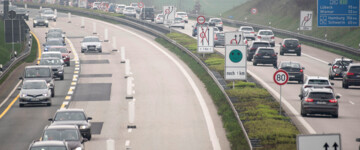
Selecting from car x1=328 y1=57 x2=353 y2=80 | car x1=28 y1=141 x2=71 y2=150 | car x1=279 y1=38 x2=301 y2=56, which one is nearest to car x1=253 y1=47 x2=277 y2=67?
car x1=328 y1=57 x2=353 y2=80

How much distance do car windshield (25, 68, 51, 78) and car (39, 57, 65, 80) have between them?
503cm

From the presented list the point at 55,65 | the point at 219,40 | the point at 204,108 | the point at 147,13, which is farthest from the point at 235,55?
the point at 147,13

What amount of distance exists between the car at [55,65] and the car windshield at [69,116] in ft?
58.7

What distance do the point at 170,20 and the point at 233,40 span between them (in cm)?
2313

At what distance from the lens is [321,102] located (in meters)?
31.3

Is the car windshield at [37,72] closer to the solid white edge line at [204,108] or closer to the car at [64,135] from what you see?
the solid white edge line at [204,108]

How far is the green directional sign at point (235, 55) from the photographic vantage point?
35.2m

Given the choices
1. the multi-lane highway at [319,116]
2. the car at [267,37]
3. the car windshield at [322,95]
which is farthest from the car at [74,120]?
the car at [267,37]

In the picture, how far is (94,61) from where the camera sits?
56625 mm

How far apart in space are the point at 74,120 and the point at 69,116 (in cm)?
35

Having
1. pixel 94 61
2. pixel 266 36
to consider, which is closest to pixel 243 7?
pixel 266 36

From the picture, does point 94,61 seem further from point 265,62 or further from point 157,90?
point 157,90

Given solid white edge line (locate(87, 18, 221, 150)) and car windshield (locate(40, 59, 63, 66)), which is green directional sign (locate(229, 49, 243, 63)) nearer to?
solid white edge line (locate(87, 18, 221, 150))

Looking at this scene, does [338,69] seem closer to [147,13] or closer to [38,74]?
[38,74]
